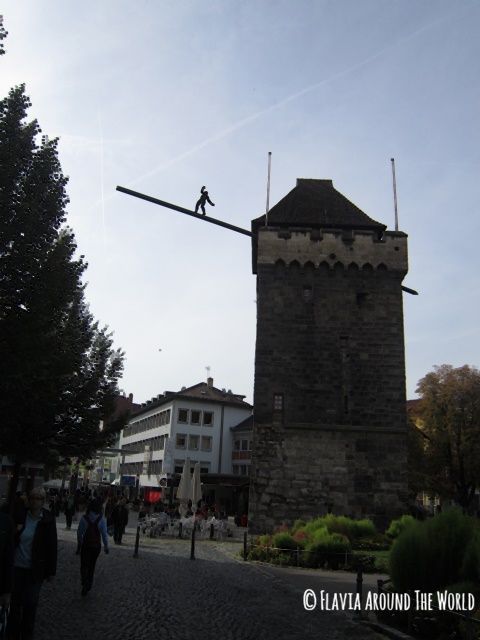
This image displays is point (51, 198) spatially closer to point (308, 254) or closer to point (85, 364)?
point (85, 364)

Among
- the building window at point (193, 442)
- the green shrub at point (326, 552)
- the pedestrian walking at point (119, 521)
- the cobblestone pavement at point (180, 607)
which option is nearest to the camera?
the cobblestone pavement at point (180, 607)

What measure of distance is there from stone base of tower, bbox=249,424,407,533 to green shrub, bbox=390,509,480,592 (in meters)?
10.8

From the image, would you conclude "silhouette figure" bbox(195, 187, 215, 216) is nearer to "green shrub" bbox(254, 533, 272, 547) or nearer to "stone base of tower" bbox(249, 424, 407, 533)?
"stone base of tower" bbox(249, 424, 407, 533)

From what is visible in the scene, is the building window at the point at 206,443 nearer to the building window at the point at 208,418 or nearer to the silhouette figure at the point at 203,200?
the building window at the point at 208,418

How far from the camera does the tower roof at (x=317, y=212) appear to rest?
Result: 77.8 ft

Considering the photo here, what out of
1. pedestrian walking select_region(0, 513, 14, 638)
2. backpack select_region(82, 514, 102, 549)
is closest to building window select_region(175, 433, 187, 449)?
backpack select_region(82, 514, 102, 549)

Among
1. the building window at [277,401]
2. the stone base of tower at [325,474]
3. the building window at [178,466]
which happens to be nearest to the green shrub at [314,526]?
the stone base of tower at [325,474]

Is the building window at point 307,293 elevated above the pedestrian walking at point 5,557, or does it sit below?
above

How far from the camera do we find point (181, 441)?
179ft

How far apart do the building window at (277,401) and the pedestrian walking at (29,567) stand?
47.8 ft

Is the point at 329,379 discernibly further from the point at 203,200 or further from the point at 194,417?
the point at 194,417

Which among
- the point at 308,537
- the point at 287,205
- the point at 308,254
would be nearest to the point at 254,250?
the point at 287,205

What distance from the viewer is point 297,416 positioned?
20.4 metres

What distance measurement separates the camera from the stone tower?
19.5 meters
